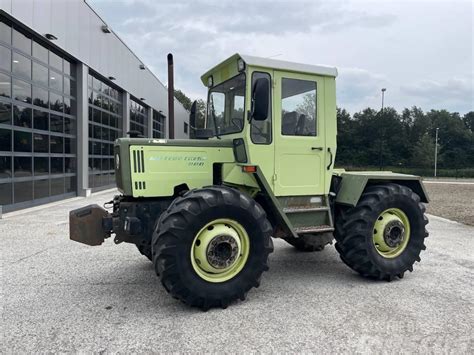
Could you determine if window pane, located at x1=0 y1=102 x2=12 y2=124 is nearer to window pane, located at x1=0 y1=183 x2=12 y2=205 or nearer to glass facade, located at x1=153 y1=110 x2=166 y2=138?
window pane, located at x1=0 y1=183 x2=12 y2=205

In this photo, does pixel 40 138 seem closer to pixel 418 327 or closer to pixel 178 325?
pixel 178 325

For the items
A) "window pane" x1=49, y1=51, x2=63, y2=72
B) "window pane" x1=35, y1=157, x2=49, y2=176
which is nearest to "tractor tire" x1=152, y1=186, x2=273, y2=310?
"window pane" x1=35, y1=157, x2=49, y2=176

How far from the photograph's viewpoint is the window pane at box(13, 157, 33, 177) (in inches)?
414

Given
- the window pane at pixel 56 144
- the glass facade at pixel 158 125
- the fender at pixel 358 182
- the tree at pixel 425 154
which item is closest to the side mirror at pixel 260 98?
the fender at pixel 358 182

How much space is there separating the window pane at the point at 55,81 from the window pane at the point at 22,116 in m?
1.83

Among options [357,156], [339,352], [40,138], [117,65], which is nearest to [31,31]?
[40,138]

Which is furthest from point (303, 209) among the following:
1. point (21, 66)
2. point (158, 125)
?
point (158, 125)

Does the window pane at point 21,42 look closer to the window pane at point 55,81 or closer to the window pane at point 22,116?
the window pane at point 55,81

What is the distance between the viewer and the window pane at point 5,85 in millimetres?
9953

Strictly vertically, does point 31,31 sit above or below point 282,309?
above

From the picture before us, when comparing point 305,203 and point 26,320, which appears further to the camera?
point 305,203

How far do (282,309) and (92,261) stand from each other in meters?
3.15

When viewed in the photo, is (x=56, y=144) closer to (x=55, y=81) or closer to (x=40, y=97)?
(x=40, y=97)

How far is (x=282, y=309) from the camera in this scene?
3.83m
